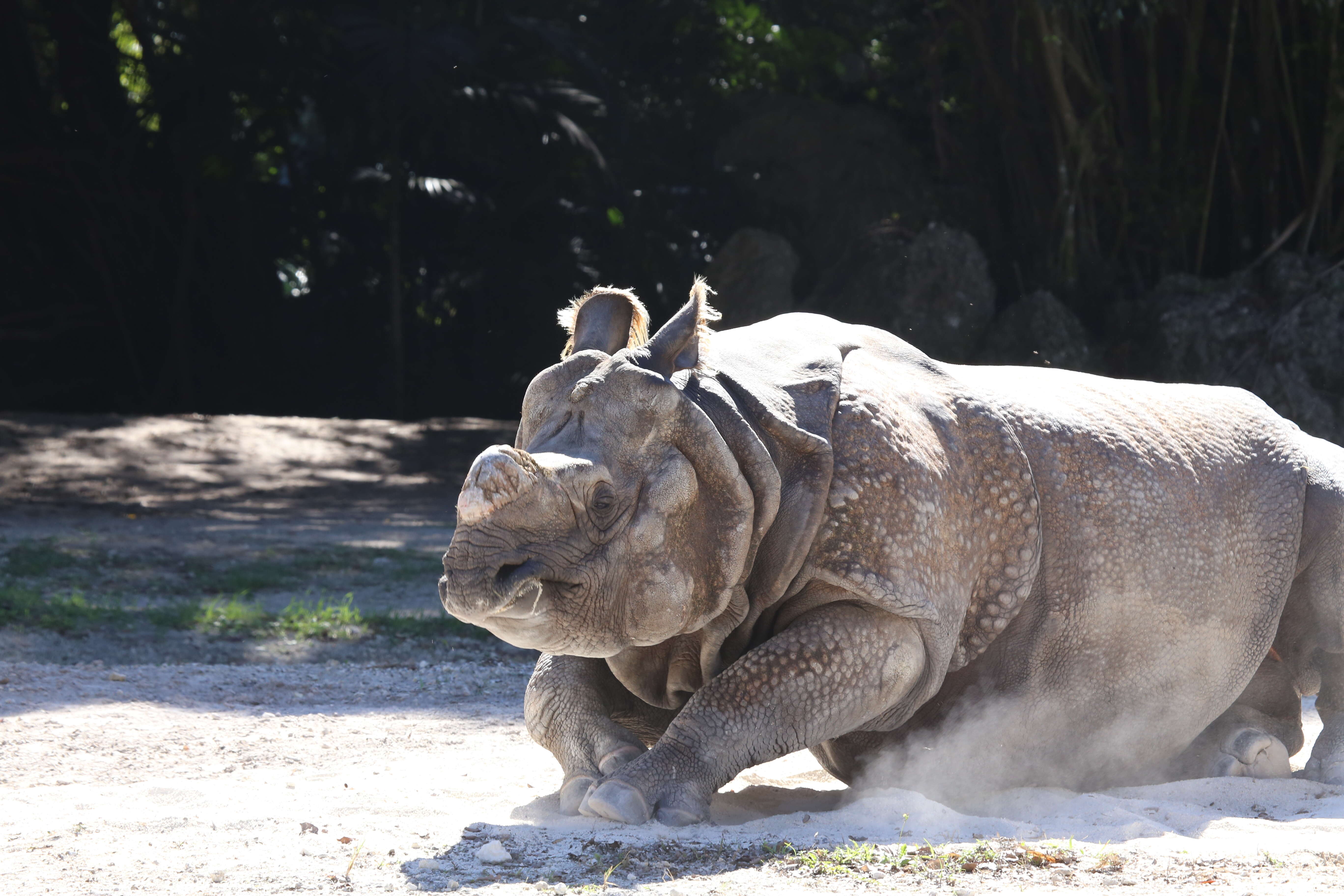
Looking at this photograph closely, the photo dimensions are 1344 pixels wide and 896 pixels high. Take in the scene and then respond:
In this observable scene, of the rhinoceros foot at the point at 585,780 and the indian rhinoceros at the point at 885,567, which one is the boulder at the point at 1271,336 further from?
the rhinoceros foot at the point at 585,780

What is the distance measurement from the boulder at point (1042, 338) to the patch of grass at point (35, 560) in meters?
8.01

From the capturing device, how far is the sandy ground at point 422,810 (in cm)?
280

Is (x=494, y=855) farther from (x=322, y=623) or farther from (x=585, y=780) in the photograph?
(x=322, y=623)

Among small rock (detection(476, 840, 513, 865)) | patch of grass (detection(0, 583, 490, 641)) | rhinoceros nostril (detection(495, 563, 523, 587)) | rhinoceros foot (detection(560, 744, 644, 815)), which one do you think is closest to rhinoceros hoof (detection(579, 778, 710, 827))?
rhinoceros foot (detection(560, 744, 644, 815))

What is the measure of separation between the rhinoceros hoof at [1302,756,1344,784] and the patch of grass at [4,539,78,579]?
621 centimetres

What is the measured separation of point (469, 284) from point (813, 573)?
12.7m

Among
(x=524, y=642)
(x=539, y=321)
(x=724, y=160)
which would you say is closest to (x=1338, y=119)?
(x=724, y=160)

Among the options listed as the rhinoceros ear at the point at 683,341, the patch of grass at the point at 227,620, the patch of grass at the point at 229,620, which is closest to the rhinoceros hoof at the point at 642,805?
the rhinoceros ear at the point at 683,341

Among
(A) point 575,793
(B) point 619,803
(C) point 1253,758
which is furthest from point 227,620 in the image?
(C) point 1253,758

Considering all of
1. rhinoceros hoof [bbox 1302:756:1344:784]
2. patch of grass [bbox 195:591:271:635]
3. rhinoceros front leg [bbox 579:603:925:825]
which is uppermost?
rhinoceros front leg [bbox 579:603:925:825]

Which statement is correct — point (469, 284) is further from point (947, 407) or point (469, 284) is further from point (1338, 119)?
point (947, 407)

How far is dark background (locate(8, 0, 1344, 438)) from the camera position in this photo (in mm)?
12898

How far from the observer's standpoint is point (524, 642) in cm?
308

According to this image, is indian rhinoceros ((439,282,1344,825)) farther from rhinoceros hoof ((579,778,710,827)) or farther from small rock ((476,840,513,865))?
small rock ((476,840,513,865))
